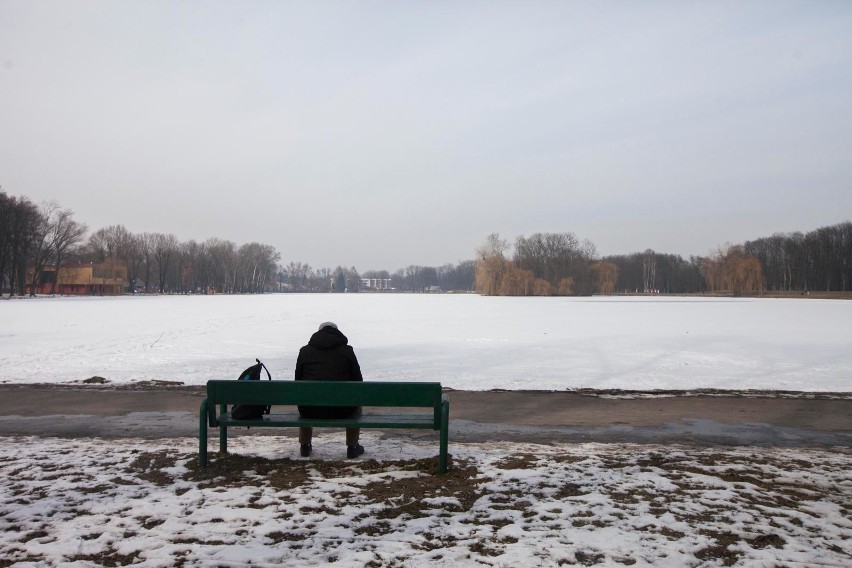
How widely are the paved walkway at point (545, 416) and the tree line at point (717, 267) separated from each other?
78.0 meters

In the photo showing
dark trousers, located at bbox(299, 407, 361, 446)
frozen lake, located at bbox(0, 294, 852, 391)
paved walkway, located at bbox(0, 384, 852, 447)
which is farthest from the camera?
frozen lake, located at bbox(0, 294, 852, 391)

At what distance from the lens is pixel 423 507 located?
406 cm

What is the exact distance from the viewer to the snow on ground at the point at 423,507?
3.29 meters

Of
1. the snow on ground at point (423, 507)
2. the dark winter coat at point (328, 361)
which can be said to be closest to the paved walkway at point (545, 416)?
the snow on ground at point (423, 507)

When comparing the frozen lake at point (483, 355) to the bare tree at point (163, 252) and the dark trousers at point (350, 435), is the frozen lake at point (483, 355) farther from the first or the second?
the bare tree at point (163, 252)

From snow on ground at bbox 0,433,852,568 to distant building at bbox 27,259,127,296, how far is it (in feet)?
338

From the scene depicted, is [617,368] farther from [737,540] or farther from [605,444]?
[737,540]

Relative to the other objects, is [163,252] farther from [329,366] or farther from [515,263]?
[329,366]

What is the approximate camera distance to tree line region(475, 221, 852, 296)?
8681cm

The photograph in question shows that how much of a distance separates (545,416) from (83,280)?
10492 cm

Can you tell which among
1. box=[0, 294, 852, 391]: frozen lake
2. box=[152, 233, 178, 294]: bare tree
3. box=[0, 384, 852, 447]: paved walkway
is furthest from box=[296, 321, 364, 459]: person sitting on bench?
box=[152, 233, 178, 294]: bare tree

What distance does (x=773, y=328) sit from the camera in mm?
23656

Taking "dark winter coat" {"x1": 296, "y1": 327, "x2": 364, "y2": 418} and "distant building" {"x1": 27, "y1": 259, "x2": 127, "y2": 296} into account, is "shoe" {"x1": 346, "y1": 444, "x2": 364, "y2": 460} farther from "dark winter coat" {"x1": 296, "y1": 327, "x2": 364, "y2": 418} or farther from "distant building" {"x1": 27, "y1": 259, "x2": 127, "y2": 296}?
"distant building" {"x1": 27, "y1": 259, "x2": 127, "y2": 296}

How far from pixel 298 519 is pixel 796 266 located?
12024cm
